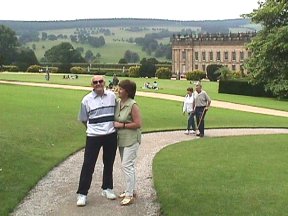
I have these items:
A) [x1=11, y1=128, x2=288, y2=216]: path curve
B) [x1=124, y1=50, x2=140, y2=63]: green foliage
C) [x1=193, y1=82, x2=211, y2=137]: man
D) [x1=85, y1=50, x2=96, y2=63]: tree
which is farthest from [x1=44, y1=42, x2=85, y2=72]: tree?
[x1=11, y1=128, x2=288, y2=216]: path curve

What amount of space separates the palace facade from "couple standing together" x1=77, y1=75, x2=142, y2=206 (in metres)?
107

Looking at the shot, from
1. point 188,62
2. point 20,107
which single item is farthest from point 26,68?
point 20,107

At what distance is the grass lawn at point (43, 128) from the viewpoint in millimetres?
11188

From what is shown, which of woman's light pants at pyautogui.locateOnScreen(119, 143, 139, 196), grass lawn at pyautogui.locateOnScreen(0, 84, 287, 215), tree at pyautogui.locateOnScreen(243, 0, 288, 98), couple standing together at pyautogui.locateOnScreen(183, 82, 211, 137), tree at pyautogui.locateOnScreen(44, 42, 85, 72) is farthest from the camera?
tree at pyautogui.locateOnScreen(44, 42, 85, 72)

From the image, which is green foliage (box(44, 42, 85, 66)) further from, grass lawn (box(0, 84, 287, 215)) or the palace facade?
grass lawn (box(0, 84, 287, 215))

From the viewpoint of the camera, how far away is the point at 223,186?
33.9ft

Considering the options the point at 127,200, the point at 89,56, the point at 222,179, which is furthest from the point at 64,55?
the point at 127,200

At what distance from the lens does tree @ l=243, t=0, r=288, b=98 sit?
37562 millimetres

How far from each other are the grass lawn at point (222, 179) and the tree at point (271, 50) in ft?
70.6

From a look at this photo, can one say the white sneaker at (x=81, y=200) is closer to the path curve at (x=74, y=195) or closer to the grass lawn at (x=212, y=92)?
the path curve at (x=74, y=195)

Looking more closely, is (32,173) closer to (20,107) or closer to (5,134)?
(5,134)

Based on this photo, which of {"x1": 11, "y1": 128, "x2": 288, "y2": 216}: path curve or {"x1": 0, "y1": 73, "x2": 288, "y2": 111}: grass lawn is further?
{"x1": 0, "y1": 73, "x2": 288, "y2": 111}: grass lawn

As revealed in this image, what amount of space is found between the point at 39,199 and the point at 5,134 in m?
7.74

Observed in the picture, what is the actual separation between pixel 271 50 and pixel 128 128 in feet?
104
